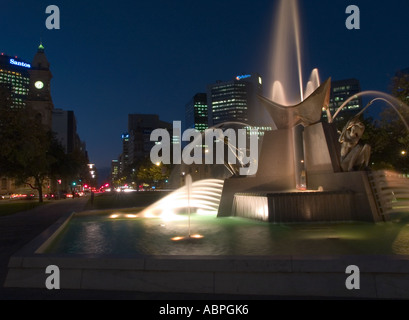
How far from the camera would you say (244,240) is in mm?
8828

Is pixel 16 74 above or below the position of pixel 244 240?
above

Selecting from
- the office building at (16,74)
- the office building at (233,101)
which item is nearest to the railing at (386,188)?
the office building at (233,101)

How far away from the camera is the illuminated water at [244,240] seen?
735cm

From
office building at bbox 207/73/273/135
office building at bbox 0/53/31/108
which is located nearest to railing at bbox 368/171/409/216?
office building at bbox 207/73/273/135

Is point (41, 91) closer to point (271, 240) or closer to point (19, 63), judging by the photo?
point (19, 63)

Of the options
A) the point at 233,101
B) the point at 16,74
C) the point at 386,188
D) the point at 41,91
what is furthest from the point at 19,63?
the point at 386,188

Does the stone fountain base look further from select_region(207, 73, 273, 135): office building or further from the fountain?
select_region(207, 73, 273, 135): office building

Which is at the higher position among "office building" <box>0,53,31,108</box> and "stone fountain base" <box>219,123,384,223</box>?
"office building" <box>0,53,31,108</box>

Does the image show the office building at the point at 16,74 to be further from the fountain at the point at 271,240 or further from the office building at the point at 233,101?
the fountain at the point at 271,240

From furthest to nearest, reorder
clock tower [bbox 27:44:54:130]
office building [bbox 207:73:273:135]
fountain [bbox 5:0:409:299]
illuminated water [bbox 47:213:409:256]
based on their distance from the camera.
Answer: office building [bbox 207:73:273:135]
clock tower [bbox 27:44:54:130]
illuminated water [bbox 47:213:409:256]
fountain [bbox 5:0:409:299]

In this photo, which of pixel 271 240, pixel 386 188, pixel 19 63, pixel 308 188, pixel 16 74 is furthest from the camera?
pixel 16 74

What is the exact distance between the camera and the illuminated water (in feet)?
24.1

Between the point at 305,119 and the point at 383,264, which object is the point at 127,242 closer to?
the point at 383,264

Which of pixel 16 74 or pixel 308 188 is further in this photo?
pixel 16 74
